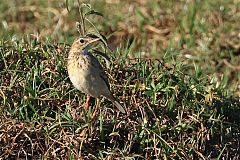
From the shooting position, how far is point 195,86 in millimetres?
6984

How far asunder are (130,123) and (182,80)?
83 cm

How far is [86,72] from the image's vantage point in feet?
20.1

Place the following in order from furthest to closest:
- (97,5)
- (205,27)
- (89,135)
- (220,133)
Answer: (97,5) → (205,27) → (220,133) → (89,135)

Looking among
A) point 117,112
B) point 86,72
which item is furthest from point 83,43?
point 117,112

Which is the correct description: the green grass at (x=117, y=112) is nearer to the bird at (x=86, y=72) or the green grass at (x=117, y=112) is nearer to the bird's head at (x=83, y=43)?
the bird at (x=86, y=72)

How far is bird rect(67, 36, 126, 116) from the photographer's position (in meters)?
6.11

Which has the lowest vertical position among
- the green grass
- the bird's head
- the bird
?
the green grass

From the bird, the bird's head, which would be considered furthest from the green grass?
the bird's head

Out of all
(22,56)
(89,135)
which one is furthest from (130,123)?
(22,56)

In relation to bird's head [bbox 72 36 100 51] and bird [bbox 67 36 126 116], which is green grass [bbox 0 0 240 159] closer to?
bird [bbox 67 36 126 116]

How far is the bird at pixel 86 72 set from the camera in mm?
6105

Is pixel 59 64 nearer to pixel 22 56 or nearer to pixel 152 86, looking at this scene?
pixel 22 56

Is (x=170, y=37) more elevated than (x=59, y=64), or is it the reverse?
(x=59, y=64)

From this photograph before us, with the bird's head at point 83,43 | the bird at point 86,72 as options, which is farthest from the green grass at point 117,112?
the bird's head at point 83,43
